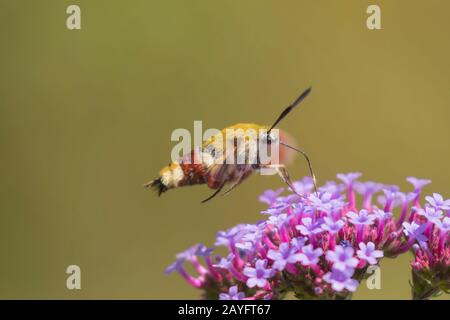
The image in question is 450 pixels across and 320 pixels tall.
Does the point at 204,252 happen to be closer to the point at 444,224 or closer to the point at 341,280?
the point at 341,280

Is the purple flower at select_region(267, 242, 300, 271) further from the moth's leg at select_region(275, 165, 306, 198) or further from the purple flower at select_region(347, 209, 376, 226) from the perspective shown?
the moth's leg at select_region(275, 165, 306, 198)

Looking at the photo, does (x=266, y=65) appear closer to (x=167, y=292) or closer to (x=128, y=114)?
(x=128, y=114)

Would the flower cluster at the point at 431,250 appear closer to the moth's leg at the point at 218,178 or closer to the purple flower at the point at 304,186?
the purple flower at the point at 304,186

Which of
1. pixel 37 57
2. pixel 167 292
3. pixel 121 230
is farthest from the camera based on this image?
pixel 37 57

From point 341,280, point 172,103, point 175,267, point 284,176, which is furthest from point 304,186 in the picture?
point 172,103

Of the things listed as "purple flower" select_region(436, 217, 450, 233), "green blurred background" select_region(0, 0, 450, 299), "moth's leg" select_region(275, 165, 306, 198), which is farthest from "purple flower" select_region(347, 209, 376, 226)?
"green blurred background" select_region(0, 0, 450, 299)

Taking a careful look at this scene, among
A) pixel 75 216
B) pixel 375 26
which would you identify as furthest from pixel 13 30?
pixel 375 26
